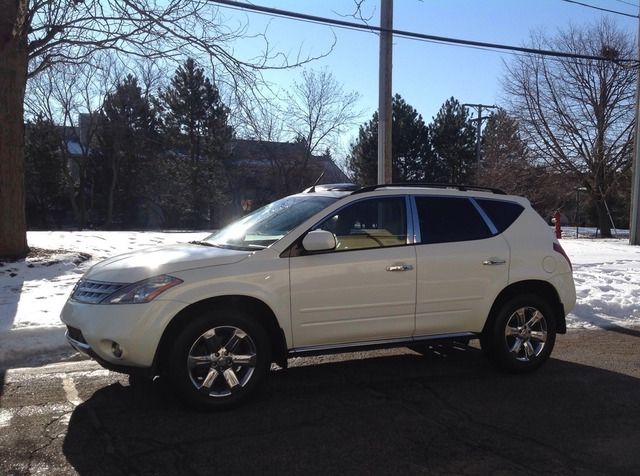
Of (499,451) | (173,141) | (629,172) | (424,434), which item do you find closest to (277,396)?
(424,434)

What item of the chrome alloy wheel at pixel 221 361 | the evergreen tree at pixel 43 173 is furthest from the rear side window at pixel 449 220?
the evergreen tree at pixel 43 173

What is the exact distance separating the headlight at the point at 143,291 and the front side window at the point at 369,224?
4.34 ft

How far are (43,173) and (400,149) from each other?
1172 inches

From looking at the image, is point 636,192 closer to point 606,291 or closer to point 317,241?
point 606,291

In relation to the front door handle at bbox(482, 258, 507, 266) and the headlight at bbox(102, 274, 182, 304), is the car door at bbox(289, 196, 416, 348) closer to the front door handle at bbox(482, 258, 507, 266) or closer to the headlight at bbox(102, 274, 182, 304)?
the front door handle at bbox(482, 258, 507, 266)

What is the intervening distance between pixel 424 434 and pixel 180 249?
2.44 metres

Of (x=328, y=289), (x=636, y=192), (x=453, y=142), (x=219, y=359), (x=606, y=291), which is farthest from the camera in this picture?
(x=453, y=142)

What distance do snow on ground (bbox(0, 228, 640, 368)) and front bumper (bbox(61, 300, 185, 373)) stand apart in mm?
2241

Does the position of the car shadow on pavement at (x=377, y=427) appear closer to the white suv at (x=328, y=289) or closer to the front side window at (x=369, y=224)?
the white suv at (x=328, y=289)

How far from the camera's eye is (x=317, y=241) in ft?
15.6

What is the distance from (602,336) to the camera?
7.81 m

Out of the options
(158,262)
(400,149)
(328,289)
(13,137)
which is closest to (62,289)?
(13,137)

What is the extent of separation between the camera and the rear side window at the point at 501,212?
5.86m

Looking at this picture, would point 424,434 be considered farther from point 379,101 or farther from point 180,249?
point 379,101
